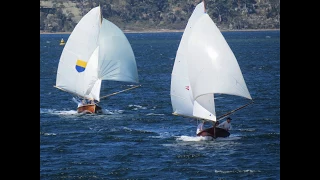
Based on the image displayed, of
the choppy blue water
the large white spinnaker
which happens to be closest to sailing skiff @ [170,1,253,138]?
the choppy blue water

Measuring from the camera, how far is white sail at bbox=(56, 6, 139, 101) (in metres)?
68.8

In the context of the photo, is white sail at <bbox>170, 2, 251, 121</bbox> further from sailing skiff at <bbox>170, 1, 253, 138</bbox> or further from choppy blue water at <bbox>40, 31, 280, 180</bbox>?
choppy blue water at <bbox>40, 31, 280, 180</bbox>

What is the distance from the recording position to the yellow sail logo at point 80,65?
70.5 metres

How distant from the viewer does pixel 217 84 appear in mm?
51938

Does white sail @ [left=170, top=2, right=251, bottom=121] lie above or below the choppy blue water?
above

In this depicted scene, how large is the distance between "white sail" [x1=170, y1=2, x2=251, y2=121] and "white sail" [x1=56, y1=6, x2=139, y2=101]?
15.4 metres

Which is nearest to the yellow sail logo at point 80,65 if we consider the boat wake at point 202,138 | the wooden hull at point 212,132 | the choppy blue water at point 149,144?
the choppy blue water at point 149,144

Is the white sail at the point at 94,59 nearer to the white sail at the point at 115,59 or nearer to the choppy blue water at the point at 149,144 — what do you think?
the white sail at the point at 115,59

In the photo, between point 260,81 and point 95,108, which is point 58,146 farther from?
point 260,81

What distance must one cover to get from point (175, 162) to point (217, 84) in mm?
8280

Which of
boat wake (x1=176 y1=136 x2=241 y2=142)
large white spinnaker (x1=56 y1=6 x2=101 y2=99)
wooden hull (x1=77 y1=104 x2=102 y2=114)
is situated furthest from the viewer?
large white spinnaker (x1=56 y1=6 x2=101 y2=99)

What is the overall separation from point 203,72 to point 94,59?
63.7ft
